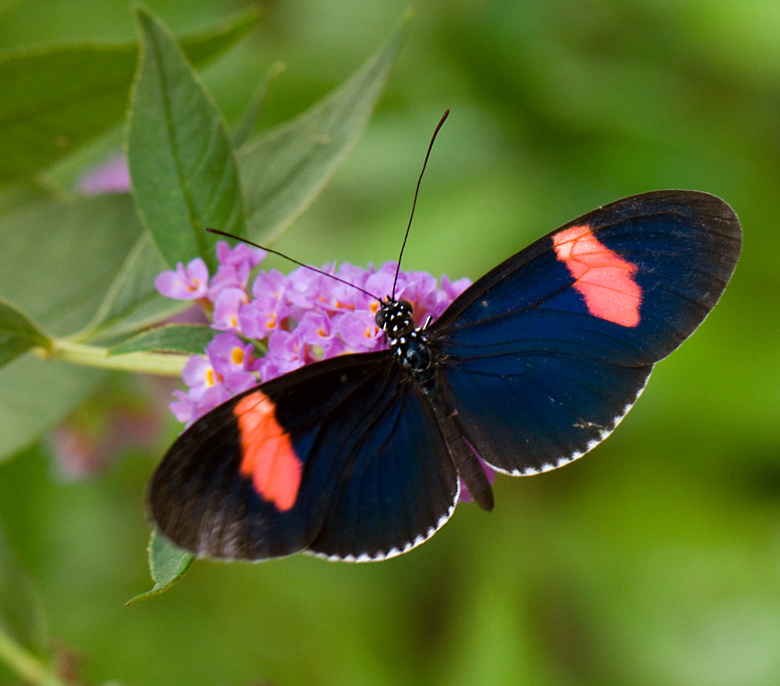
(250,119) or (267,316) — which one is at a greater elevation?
(250,119)

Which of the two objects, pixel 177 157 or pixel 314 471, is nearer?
pixel 314 471

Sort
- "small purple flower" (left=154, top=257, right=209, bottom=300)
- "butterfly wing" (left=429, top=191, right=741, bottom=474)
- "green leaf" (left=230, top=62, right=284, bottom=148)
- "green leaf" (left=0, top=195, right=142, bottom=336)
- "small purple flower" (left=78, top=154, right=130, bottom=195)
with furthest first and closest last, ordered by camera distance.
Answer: "small purple flower" (left=78, top=154, right=130, bottom=195) → "green leaf" (left=0, top=195, right=142, bottom=336) → "green leaf" (left=230, top=62, right=284, bottom=148) → "small purple flower" (left=154, top=257, right=209, bottom=300) → "butterfly wing" (left=429, top=191, right=741, bottom=474)

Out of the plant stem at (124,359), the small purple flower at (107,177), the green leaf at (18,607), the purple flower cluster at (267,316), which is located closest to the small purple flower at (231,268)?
the purple flower cluster at (267,316)

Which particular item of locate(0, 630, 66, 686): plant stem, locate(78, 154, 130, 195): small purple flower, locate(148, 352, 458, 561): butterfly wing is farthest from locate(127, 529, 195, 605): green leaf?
locate(78, 154, 130, 195): small purple flower

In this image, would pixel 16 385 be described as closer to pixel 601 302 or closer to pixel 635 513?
pixel 601 302

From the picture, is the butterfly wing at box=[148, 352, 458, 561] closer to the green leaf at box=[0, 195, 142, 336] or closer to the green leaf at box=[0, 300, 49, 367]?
the green leaf at box=[0, 300, 49, 367]

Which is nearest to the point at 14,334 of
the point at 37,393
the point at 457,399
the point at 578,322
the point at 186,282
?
the point at 186,282

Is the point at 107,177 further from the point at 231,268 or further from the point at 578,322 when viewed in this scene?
the point at 578,322
